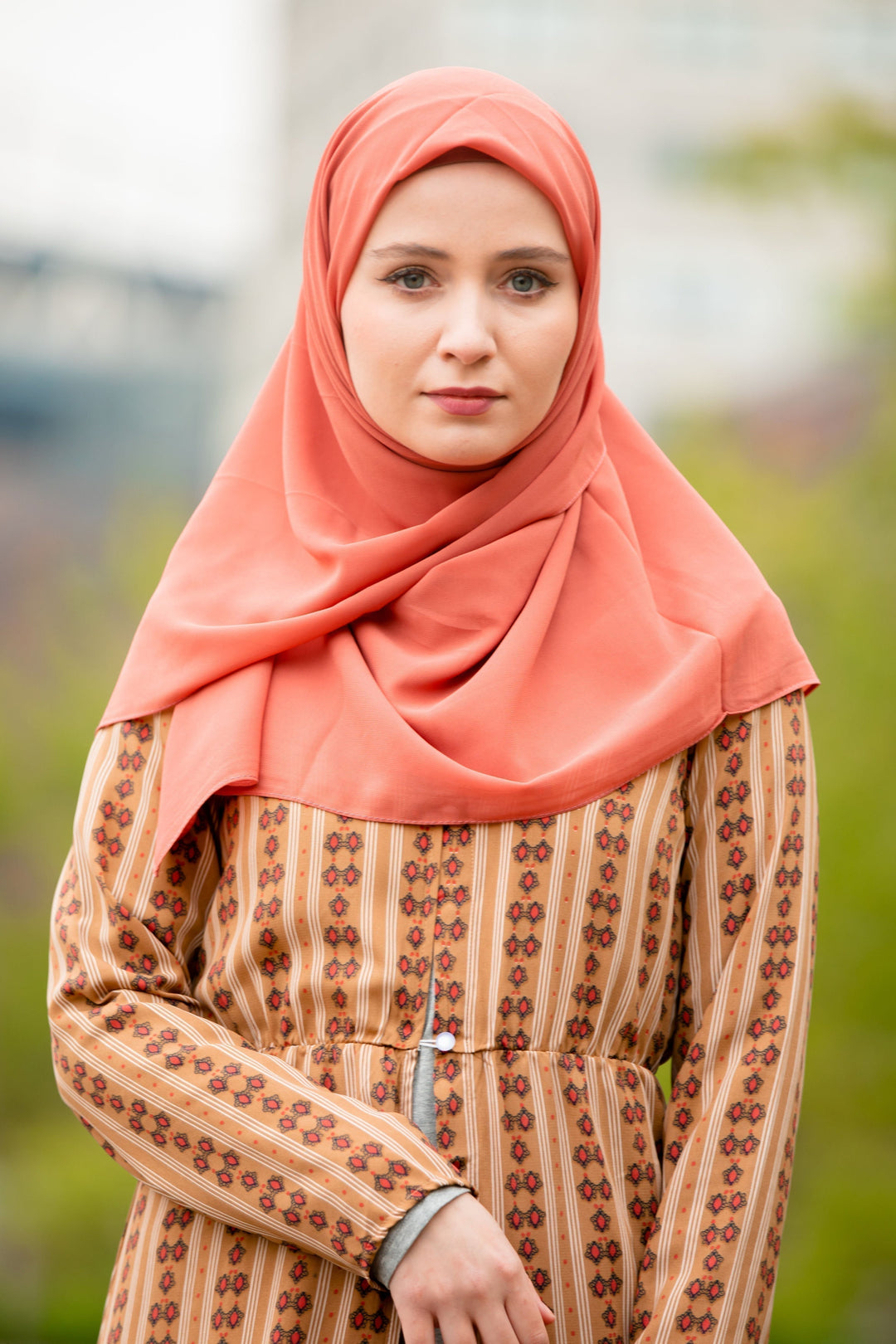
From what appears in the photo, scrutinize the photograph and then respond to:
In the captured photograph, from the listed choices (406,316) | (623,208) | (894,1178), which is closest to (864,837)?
(894,1178)

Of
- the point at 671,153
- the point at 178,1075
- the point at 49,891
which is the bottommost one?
the point at 49,891

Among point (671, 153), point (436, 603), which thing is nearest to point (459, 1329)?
point (436, 603)

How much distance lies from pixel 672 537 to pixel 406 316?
30cm

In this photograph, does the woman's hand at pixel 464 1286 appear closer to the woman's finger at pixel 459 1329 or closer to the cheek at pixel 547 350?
the woman's finger at pixel 459 1329

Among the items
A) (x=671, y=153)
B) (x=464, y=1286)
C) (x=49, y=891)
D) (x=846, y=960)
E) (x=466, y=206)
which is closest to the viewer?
(x=464, y=1286)

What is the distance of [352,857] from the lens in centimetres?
95

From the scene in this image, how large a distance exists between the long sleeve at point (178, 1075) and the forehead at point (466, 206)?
0.43 metres

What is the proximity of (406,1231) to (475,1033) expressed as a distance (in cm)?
15

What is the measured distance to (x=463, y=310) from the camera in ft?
3.01

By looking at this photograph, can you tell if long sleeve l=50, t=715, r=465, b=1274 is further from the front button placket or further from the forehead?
the forehead

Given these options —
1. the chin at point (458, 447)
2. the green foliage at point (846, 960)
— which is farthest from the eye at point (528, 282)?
the green foliage at point (846, 960)

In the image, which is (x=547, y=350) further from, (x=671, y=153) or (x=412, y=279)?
(x=671, y=153)

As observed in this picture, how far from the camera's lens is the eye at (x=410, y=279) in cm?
95

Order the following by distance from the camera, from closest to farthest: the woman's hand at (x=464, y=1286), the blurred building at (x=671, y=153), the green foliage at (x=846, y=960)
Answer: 1. the woman's hand at (x=464, y=1286)
2. the green foliage at (x=846, y=960)
3. the blurred building at (x=671, y=153)
